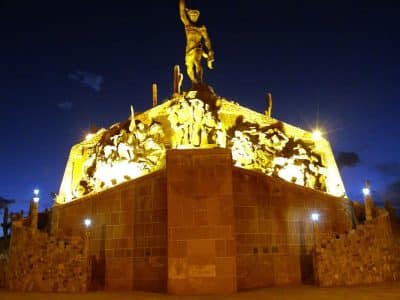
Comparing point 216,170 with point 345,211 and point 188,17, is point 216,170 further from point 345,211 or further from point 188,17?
point 188,17

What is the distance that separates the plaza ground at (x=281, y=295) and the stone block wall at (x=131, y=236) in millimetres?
847

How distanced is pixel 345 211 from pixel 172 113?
23.6 ft

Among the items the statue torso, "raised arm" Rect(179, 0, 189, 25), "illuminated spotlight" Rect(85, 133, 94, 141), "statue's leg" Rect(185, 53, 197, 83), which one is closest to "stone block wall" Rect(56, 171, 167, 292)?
"illuminated spotlight" Rect(85, 133, 94, 141)

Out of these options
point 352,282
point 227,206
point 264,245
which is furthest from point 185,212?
point 352,282

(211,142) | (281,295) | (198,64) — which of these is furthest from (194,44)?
(281,295)

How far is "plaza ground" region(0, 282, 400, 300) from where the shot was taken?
915cm

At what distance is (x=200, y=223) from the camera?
10367 millimetres

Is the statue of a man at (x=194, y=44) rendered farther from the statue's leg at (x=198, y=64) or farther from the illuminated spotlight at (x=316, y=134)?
the illuminated spotlight at (x=316, y=134)

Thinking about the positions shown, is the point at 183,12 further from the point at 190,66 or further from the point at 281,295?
the point at 281,295

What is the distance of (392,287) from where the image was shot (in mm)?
10742

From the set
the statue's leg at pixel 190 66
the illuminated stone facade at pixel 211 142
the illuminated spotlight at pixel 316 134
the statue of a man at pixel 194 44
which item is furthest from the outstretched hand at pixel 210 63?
the illuminated spotlight at pixel 316 134

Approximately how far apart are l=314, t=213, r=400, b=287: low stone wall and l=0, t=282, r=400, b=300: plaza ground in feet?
1.93

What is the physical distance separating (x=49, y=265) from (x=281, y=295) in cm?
621

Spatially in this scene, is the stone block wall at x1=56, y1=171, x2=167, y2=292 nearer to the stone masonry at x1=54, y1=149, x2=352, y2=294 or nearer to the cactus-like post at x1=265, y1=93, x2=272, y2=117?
the stone masonry at x1=54, y1=149, x2=352, y2=294
